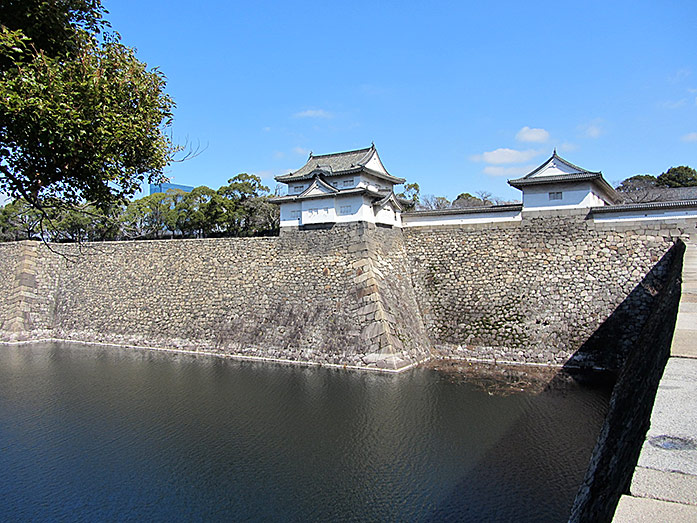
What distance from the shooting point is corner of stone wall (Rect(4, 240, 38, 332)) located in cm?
1725

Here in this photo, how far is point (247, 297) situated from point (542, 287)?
8.15 metres

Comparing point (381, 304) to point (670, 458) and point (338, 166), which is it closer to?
point (338, 166)

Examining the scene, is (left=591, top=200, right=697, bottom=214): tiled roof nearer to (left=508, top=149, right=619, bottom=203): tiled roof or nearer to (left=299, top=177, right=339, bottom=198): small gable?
(left=508, top=149, right=619, bottom=203): tiled roof

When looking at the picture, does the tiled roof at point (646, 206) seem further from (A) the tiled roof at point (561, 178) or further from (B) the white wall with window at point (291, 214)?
(B) the white wall with window at point (291, 214)

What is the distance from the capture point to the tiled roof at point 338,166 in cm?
1545

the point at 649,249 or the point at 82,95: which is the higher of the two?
the point at 82,95

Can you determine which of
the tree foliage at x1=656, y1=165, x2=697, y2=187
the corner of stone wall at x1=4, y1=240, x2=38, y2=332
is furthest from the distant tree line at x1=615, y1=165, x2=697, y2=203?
the corner of stone wall at x1=4, y1=240, x2=38, y2=332

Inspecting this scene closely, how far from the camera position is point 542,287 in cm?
1193

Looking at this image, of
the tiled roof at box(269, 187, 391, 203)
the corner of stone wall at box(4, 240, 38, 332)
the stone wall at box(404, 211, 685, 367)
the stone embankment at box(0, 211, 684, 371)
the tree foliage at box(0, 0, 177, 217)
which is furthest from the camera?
the corner of stone wall at box(4, 240, 38, 332)

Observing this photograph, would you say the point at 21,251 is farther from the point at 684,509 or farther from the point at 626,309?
the point at 684,509

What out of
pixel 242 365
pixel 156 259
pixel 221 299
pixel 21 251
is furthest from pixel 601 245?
pixel 21 251

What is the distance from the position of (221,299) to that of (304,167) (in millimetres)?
5501

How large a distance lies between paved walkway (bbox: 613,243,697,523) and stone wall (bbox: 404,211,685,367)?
7258mm

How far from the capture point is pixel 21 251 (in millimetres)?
18281
